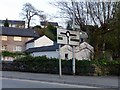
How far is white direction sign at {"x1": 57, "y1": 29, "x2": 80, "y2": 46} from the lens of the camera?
25203mm

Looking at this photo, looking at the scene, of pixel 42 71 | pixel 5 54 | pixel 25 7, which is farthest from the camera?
pixel 25 7

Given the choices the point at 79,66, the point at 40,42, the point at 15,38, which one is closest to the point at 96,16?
the point at 79,66

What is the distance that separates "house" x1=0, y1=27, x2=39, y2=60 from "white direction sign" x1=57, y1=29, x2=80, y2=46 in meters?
54.7

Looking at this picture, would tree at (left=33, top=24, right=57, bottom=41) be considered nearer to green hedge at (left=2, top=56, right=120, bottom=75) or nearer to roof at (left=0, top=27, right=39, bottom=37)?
roof at (left=0, top=27, right=39, bottom=37)

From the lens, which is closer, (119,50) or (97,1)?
(97,1)

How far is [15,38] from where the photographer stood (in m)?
81.5

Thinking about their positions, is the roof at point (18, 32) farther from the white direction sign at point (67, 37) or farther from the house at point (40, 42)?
the white direction sign at point (67, 37)

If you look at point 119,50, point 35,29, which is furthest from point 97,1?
point 35,29

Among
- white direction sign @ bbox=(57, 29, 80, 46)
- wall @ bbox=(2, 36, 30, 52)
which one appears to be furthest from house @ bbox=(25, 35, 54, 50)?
white direction sign @ bbox=(57, 29, 80, 46)

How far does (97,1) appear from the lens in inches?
1308

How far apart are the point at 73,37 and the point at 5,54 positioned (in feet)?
131

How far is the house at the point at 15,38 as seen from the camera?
265 feet

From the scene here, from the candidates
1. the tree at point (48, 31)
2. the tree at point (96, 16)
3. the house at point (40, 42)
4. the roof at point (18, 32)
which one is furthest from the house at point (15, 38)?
the tree at point (96, 16)

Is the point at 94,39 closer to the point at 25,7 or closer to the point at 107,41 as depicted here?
the point at 107,41
